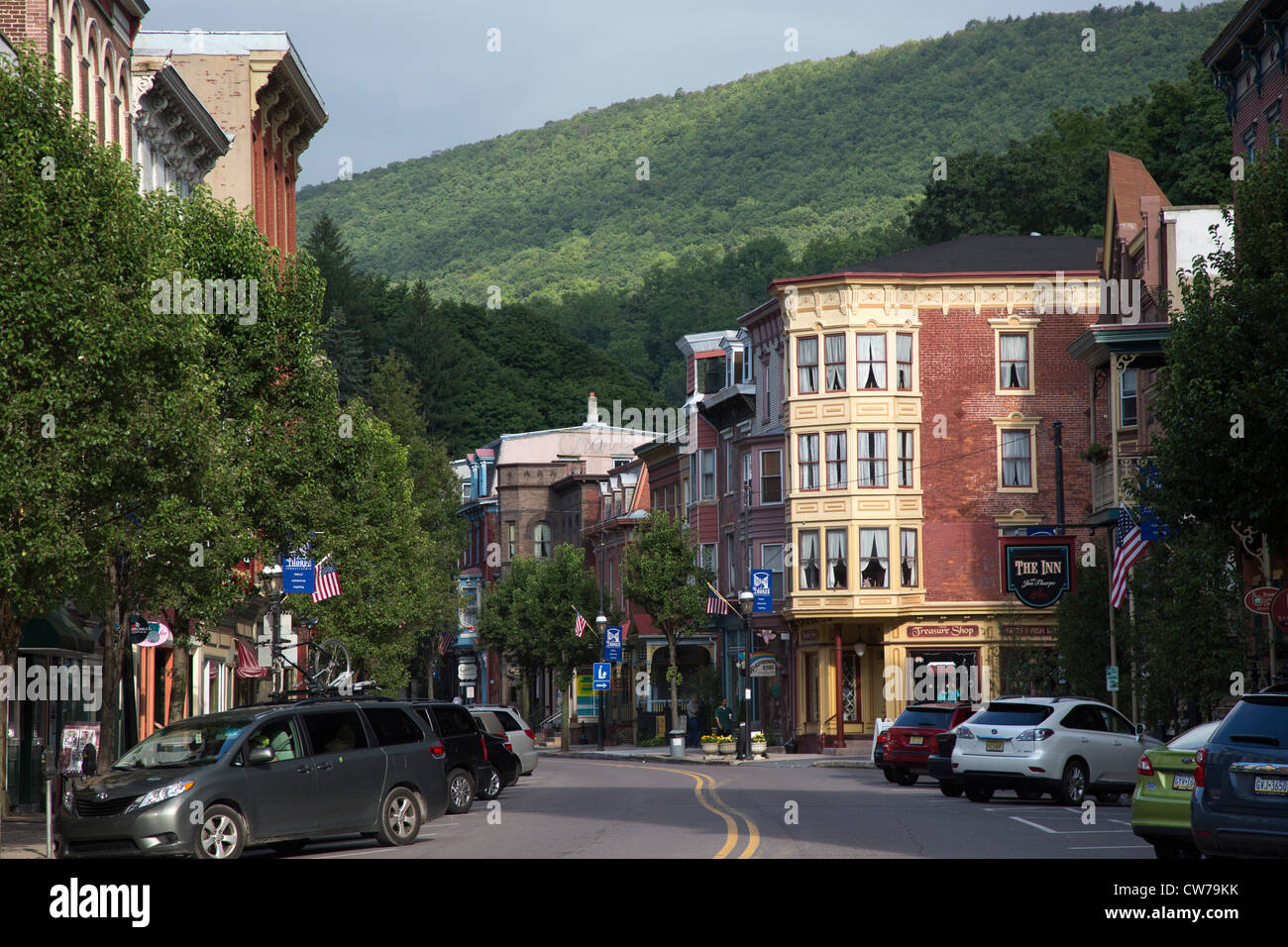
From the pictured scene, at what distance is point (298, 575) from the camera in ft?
136

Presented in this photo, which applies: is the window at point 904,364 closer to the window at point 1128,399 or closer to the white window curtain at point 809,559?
the white window curtain at point 809,559

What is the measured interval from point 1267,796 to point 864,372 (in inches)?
1728

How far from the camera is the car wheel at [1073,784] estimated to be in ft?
90.0

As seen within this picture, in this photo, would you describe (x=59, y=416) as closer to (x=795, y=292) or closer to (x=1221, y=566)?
(x=1221, y=566)

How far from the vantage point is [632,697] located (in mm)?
78875

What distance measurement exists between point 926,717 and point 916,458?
24.3 m

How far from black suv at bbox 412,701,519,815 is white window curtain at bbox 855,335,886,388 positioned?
97.2 ft

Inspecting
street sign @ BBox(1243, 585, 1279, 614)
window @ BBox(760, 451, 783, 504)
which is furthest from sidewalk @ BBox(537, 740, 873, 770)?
street sign @ BBox(1243, 585, 1279, 614)

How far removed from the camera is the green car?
16.8m

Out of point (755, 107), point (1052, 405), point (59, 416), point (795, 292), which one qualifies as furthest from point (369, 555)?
point (755, 107)

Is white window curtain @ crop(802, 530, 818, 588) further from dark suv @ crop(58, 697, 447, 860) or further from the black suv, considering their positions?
dark suv @ crop(58, 697, 447, 860)

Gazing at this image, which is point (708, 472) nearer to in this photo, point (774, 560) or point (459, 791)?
point (774, 560)

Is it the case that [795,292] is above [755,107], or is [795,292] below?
below

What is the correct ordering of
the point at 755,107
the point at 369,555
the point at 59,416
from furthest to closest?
the point at 755,107
the point at 369,555
the point at 59,416
